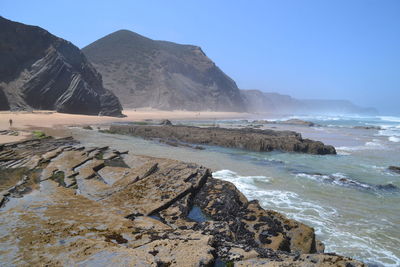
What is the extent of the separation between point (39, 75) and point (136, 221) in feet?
168

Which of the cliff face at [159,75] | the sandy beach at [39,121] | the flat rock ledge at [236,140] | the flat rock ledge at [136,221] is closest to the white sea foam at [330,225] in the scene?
the flat rock ledge at [136,221]

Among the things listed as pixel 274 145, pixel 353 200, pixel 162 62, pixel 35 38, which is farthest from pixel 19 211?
pixel 162 62

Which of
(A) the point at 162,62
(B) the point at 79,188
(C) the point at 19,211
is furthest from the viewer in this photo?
(A) the point at 162,62

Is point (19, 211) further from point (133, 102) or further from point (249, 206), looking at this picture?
point (133, 102)

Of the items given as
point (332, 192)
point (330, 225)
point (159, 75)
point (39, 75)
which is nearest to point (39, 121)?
point (39, 75)

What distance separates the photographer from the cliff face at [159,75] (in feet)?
310

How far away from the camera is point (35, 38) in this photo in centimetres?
5078

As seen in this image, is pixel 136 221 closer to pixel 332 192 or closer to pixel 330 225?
pixel 330 225

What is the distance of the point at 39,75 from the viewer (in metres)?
47.8

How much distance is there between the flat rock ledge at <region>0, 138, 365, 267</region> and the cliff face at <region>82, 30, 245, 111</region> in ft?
268

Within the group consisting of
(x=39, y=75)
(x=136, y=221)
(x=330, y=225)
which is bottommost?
(x=330, y=225)

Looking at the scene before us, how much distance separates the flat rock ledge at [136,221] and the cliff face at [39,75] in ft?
139

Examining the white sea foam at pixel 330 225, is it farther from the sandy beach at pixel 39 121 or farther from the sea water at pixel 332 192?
the sandy beach at pixel 39 121

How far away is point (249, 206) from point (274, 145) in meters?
17.7
